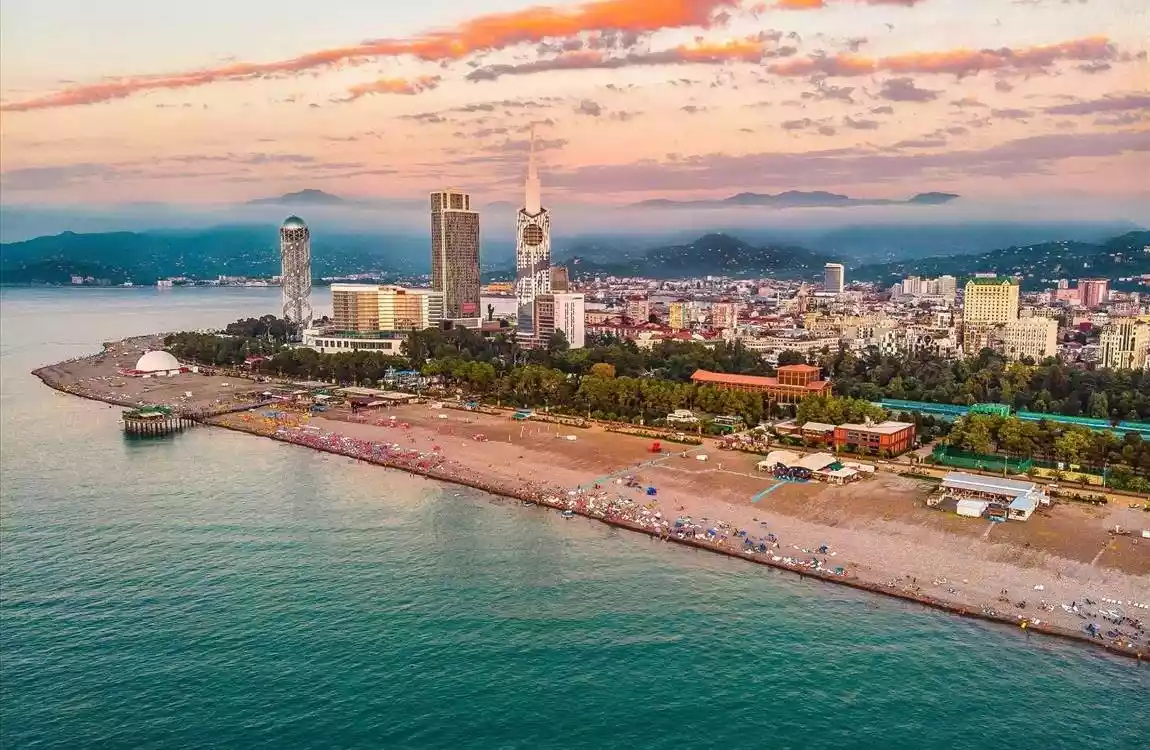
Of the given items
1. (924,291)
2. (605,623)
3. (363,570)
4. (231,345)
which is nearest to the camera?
(605,623)

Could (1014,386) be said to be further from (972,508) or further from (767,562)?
(767,562)

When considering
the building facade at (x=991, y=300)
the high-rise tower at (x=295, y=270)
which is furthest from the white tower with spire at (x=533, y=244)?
the building facade at (x=991, y=300)

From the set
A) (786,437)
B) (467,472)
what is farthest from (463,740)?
(786,437)

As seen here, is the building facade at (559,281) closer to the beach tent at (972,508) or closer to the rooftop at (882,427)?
the rooftop at (882,427)

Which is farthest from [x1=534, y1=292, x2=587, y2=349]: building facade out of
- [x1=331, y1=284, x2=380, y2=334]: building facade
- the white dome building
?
the white dome building

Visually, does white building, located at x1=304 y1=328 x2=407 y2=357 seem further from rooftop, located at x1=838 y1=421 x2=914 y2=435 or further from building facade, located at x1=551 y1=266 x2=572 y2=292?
rooftop, located at x1=838 y1=421 x2=914 y2=435

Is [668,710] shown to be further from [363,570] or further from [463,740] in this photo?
[363,570]
